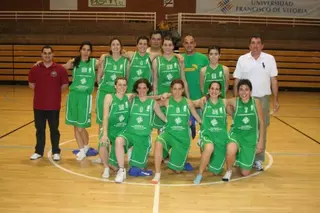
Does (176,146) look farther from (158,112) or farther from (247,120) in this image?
(247,120)

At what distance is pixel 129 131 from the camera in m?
5.71

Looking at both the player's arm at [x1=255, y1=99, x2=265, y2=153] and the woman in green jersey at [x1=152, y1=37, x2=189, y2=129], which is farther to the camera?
the woman in green jersey at [x1=152, y1=37, x2=189, y2=129]

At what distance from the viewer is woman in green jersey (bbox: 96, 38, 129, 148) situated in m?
6.29

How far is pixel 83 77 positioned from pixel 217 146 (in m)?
2.17

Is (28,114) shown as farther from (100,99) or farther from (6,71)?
(6,71)

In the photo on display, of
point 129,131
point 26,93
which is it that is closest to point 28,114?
point 26,93

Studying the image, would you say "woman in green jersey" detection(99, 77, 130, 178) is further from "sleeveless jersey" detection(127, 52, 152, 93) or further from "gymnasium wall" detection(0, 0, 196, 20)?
"gymnasium wall" detection(0, 0, 196, 20)

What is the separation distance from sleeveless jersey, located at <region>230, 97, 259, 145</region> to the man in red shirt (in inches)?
98.4

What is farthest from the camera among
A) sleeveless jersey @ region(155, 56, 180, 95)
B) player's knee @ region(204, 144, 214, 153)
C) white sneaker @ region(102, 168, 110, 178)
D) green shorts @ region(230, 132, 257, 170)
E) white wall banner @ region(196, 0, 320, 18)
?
white wall banner @ region(196, 0, 320, 18)

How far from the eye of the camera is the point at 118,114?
575 cm

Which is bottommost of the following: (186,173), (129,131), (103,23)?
(186,173)

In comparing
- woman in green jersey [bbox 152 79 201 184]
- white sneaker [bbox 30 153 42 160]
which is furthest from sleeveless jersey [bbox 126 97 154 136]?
white sneaker [bbox 30 153 42 160]

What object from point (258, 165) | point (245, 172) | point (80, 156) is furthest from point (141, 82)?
point (258, 165)

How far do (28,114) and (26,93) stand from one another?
156 inches
